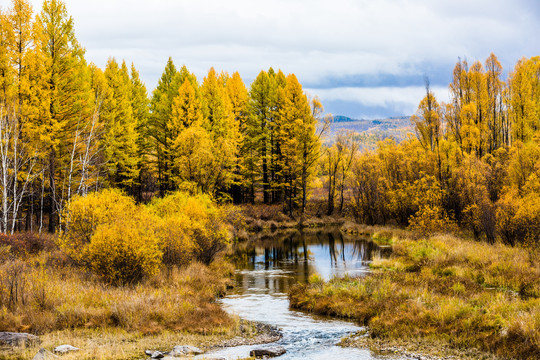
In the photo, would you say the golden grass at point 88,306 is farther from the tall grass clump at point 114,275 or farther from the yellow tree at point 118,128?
the yellow tree at point 118,128

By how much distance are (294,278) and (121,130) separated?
2389 cm

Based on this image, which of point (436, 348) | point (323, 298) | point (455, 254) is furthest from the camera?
point (455, 254)

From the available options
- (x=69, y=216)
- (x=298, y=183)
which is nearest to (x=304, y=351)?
(x=69, y=216)

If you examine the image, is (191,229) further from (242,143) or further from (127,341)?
(242,143)

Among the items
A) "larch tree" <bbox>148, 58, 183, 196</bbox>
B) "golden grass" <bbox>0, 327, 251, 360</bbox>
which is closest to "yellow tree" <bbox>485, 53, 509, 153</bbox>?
"larch tree" <bbox>148, 58, 183, 196</bbox>

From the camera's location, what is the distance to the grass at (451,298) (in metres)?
11.1

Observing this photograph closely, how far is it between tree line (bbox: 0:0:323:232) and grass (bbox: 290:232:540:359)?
44.0ft

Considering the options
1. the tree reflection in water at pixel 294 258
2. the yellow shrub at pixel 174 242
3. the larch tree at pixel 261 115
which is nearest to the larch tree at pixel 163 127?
the larch tree at pixel 261 115

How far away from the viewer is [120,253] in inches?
619

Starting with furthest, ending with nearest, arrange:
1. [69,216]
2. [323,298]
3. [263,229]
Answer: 1. [263,229]
2. [69,216]
3. [323,298]

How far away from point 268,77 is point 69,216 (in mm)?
40805

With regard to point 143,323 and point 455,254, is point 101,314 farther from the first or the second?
point 455,254

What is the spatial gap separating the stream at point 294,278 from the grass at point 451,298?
108 cm

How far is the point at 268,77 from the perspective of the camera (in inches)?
2170
